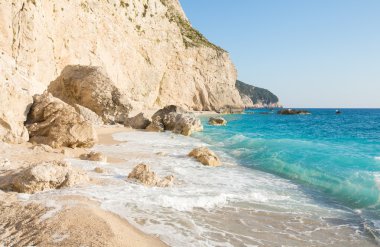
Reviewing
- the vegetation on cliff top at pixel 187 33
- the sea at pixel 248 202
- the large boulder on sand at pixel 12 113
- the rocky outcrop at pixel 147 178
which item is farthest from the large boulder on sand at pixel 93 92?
the vegetation on cliff top at pixel 187 33

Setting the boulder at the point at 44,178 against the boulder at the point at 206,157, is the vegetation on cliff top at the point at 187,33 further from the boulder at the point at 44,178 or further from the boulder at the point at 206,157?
the boulder at the point at 44,178

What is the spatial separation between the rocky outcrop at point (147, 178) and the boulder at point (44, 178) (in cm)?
139

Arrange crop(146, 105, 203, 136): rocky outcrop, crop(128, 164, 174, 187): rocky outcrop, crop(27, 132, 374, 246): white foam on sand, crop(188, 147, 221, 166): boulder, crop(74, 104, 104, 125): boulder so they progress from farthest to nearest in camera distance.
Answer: crop(146, 105, 203, 136): rocky outcrop
crop(74, 104, 104, 125): boulder
crop(188, 147, 221, 166): boulder
crop(128, 164, 174, 187): rocky outcrop
crop(27, 132, 374, 246): white foam on sand

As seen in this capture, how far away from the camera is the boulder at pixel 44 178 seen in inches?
255

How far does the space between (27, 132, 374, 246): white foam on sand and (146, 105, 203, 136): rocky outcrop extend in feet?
45.5

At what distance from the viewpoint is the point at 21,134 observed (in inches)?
456

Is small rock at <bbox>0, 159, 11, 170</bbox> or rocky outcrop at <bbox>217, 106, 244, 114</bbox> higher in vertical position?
rocky outcrop at <bbox>217, 106, 244, 114</bbox>

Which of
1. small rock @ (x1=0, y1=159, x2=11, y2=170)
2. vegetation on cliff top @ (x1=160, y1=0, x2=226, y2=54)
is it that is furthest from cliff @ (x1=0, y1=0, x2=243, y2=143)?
small rock @ (x1=0, y1=159, x2=11, y2=170)

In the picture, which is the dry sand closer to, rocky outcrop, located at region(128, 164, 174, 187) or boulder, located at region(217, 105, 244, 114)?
rocky outcrop, located at region(128, 164, 174, 187)

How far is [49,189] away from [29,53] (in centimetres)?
1751

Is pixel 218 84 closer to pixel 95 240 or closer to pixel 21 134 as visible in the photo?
pixel 21 134

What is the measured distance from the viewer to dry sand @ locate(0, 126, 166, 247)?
4488 millimetres

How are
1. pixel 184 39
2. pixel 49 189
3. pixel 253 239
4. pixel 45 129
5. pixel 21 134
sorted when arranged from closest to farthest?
pixel 253 239
pixel 49 189
pixel 21 134
pixel 45 129
pixel 184 39

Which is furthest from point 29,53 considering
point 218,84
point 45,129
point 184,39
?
point 218,84
